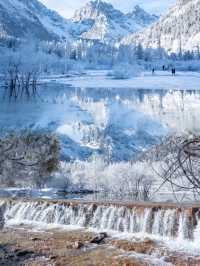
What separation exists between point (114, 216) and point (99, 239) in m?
1.96

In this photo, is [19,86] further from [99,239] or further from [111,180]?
[99,239]

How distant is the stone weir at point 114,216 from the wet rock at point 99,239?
0.82 meters

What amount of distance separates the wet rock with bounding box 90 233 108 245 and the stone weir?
82 cm

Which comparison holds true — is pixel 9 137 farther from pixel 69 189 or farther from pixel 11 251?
pixel 11 251

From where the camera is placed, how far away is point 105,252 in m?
14.1

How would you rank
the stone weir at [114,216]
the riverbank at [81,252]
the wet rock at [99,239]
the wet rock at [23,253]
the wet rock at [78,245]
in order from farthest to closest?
1. the stone weir at [114,216]
2. the wet rock at [99,239]
3. the wet rock at [78,245]
4. the wet rock at [23,253]
5. the riverbank at [81,252]

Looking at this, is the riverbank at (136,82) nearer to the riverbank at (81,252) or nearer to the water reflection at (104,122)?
the water reflection at (104,122)

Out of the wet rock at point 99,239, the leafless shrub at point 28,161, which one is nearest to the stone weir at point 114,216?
the wet rock at point 99,239

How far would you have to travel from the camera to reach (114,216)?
17188 millimetres

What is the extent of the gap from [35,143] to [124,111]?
38.6m

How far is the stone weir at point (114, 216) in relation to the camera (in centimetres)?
1573

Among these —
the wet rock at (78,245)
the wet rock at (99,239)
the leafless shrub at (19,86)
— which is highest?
the wet rock at (78,245)

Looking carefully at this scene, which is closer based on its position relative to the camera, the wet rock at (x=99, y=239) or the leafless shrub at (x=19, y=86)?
the wet rock at (x=99, y=239)

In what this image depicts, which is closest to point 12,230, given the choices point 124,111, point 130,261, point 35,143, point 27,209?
point 27,209
